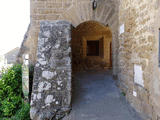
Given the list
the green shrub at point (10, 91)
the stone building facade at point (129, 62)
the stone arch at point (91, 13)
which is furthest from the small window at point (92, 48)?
the stone building facade at point (129, 62)

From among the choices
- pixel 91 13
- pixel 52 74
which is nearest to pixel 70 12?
pixel 91 13

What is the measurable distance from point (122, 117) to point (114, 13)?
3.71 metres

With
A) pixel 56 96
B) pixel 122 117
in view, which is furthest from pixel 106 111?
pixel 56 96

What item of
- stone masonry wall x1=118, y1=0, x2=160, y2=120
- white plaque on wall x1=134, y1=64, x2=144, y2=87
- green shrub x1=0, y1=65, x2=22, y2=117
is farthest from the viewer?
green shrub x1=0, y1=65, x2=22, y2=117

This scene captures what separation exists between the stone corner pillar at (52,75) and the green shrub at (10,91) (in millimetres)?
1787

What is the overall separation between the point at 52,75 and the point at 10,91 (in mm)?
2169

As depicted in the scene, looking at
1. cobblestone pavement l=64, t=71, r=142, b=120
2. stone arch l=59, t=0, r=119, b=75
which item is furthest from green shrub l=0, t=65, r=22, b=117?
stone arch l=59, t=0, r=119, b=75

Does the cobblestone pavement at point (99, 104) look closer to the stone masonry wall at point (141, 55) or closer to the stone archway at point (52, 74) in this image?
the stone masonry wall at point (141, 55)

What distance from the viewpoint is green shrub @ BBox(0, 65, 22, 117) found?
4.09 metres

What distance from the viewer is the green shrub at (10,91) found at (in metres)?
4.09

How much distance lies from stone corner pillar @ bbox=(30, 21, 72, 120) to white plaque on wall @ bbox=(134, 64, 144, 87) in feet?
4.71

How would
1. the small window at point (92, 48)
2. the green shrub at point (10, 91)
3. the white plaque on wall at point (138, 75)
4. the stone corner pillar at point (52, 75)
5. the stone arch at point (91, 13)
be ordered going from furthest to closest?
the small window at point (92, 48) → the stone arch at point (91, 13) → the green shrub at point (10, 91) → the stone corner pillar at point (52, 75) → the white plaque on wall at point (138, 75)

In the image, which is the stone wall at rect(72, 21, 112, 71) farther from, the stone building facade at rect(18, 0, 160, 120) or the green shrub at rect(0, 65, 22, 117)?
the stone building facade at rect(18, 0, 160, 120)

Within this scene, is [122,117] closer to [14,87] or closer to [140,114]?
[140,114]
